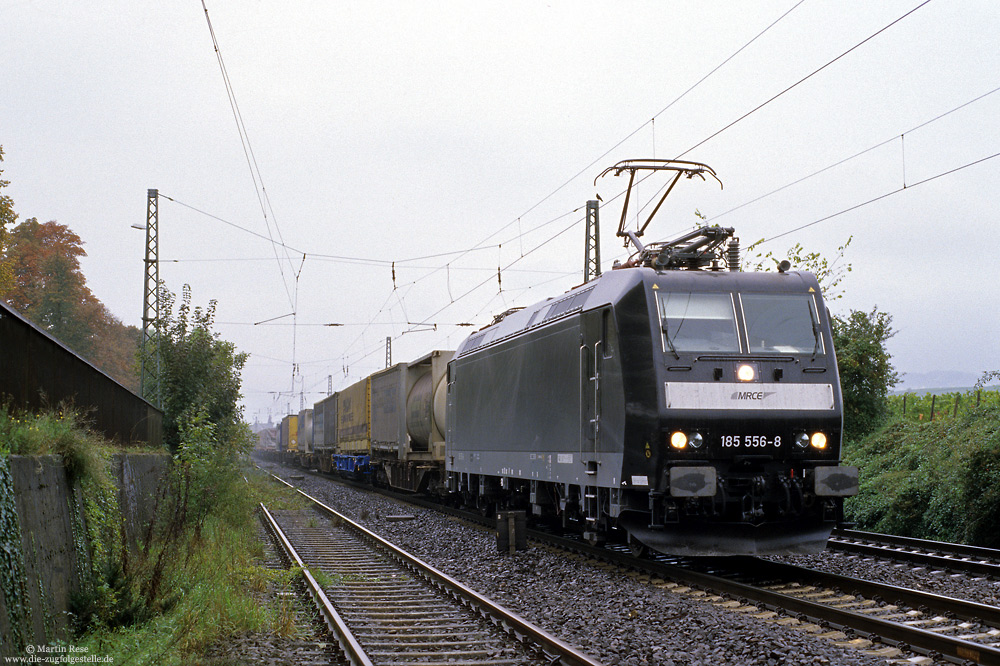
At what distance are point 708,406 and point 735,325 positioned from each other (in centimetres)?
112

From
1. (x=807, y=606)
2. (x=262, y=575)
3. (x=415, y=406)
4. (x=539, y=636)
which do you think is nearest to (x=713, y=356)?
(x=807, y=606)

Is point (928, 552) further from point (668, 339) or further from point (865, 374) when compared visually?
point (865, 374)

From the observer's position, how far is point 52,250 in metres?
58.6

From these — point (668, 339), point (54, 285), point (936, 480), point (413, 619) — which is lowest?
point (413, 619)

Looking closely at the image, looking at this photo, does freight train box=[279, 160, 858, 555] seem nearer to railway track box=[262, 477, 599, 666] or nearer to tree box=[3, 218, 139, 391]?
railway track box=[262, 477, 599, 666]

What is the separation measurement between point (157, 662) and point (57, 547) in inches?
54.9

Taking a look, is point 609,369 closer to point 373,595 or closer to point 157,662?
point 373,595

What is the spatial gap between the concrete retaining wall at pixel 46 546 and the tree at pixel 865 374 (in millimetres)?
20255

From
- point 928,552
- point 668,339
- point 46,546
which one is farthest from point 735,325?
point 46,546

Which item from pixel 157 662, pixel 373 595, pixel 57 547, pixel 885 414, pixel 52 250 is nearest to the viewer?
pixel 157 662

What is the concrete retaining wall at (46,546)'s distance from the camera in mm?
6289

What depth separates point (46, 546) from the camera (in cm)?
704

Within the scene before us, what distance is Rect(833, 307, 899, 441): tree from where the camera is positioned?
79.2ft

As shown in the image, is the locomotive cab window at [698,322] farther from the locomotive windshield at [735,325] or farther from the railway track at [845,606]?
the railway track at [845,606]
